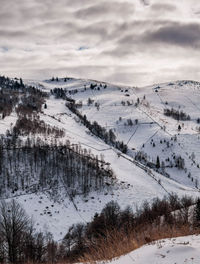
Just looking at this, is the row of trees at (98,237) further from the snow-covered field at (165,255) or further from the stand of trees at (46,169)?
the stand of trees at (46,169)

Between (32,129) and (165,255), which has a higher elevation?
(165,255)

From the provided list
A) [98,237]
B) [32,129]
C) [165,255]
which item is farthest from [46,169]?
[165,255]

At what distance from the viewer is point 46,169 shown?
95625 millimetres

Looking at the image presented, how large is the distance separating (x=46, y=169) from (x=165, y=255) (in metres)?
90.6

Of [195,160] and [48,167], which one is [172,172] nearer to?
[195,160]

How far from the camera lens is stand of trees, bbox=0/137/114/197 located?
86875 mm

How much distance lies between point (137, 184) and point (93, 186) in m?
18.8

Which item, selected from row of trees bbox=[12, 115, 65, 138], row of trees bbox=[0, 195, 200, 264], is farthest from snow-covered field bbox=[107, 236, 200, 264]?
row of trees bbox=[12, 115, 65, 138]

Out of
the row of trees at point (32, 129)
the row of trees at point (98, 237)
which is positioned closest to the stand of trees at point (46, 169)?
the row of trees at point (32, 129)

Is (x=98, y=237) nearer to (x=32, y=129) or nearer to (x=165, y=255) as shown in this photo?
(x=165, y=255)

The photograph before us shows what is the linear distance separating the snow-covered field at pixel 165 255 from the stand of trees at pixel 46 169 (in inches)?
3089

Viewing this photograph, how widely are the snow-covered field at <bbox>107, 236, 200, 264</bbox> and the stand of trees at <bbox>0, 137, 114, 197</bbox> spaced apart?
257ft

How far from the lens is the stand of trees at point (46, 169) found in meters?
86.9

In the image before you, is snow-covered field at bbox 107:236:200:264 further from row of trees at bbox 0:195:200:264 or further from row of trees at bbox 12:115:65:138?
row of trees at bbox 12:115:65:138
